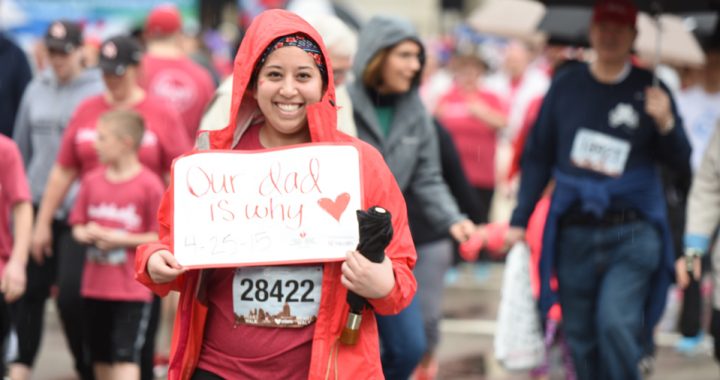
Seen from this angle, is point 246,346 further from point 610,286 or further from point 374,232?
point 610,286

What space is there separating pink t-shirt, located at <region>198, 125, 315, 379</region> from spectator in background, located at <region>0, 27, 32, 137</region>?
4711mm

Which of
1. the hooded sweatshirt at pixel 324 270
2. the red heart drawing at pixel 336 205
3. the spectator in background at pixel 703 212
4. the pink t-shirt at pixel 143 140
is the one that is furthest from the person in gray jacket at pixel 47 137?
the red heart drawing at pixel 336 205

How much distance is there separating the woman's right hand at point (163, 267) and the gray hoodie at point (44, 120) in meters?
4.19

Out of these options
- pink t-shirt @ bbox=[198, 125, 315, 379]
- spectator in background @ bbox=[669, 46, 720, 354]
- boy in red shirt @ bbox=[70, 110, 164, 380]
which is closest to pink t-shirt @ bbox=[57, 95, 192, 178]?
boy in red shirt @ bbox=[70, 110, 164, 380]

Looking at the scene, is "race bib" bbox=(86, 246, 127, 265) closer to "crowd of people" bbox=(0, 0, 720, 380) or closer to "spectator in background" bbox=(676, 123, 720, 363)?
"crowd of people" bbox=(0, 0, 720, 380)

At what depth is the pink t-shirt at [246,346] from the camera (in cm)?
398

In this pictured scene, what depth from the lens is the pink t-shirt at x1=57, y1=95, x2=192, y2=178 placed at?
7367 millimetres

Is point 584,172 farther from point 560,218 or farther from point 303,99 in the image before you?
point 303,99

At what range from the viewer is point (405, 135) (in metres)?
6.59

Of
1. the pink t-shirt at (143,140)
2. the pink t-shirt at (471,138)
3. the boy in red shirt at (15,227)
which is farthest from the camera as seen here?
the pink t-shirt at (471,138)

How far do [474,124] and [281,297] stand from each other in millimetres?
9331

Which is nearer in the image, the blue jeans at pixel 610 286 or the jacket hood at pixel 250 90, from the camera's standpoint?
the jacket hood at pixel 250 90

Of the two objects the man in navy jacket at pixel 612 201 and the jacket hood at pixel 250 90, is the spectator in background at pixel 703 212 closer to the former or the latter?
the man in navy jacket at pixel 612 201

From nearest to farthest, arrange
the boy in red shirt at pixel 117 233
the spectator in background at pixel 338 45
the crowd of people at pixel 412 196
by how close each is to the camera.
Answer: the spectator in background at pixel 338 45 → the crowd of people at pixel 412 196 → the boy in red shirt at pixel 117 233
